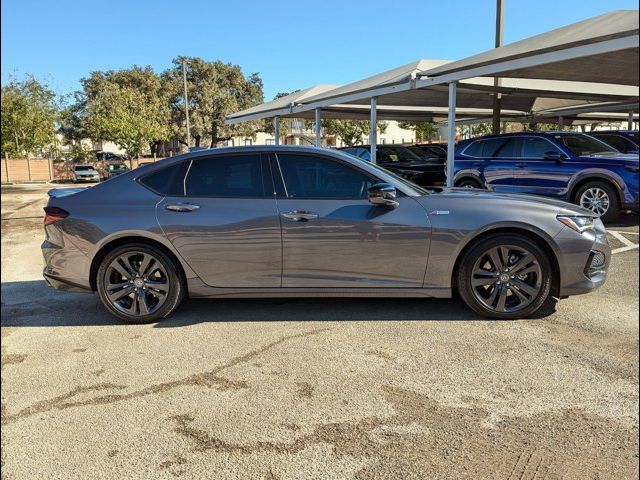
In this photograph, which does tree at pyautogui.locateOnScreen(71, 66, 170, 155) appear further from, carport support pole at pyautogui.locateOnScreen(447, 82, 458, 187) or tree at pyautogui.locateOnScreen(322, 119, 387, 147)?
carport support pole at pyautogui.locateOnScreen(447, 82, 458, 187)

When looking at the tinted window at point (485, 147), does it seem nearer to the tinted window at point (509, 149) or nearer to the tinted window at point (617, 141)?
the tinted window at point (509, 149)

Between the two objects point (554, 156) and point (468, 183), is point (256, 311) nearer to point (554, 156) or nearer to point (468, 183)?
point (554, 156)

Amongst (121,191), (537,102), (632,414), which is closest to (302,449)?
(632,414)

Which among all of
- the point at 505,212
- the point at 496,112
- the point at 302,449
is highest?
the point at 496,112

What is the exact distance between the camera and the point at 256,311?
485 centimetres

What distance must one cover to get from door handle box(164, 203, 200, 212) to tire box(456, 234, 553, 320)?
2.32 meters

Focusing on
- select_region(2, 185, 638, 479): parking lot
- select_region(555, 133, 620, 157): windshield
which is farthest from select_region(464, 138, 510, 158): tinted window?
select_region(2, 185, 638, 479): parking lot

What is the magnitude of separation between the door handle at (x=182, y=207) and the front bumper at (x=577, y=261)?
→ 3051 millimetres

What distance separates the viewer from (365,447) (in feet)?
8.63

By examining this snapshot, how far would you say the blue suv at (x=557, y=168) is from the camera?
9203mm

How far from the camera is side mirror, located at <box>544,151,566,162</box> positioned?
978cm

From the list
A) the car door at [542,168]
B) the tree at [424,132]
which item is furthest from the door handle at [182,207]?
the tree at [424,132]

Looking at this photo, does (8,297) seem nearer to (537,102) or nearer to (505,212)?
(505,212)

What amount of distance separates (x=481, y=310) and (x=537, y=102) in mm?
16905
